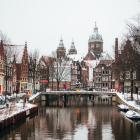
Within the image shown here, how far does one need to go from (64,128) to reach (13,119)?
723cm

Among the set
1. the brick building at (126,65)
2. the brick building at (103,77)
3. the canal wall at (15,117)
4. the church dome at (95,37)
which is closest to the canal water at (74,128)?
the canal wall at (15,117)

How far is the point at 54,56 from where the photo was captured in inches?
4429

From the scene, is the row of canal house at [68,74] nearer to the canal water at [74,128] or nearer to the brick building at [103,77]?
the brick building at [103,77]

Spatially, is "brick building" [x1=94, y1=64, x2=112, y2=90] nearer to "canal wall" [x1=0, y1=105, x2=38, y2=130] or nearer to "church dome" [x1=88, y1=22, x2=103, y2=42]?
→ "canal wall" [x1=0, y1=105, x2=38, y2=130]

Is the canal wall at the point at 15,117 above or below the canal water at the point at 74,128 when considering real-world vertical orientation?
above

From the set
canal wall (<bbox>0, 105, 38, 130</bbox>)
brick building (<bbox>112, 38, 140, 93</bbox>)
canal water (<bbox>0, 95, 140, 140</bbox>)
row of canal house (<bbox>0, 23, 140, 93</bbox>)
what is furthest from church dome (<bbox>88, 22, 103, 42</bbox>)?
→ canal water (<bbox>0, 95, 140, 140</bbox>)

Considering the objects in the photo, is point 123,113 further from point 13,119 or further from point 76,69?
point 76,69

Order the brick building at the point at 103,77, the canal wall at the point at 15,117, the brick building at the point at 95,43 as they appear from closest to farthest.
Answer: the canal wall at the point at 15,117, the brick building at the point at 103,77, the brick building at the point at 95,43

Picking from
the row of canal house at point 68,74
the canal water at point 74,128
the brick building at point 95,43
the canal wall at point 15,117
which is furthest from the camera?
the brick building at point 95,43

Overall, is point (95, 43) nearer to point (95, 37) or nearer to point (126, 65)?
point (95, 37)

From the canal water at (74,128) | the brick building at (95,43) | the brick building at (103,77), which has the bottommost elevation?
the canal water at (74,128)

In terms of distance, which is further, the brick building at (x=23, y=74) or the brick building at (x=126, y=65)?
the brick building at (x=23, y=74)

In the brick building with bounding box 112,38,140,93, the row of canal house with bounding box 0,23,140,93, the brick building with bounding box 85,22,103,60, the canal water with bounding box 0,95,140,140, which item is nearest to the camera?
the canal water with bounding box 0,95,140,140

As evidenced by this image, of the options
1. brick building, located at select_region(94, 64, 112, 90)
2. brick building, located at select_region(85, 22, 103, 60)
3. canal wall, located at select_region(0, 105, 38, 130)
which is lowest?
canal wall, located at select_region(0, 105, 38, 130)
